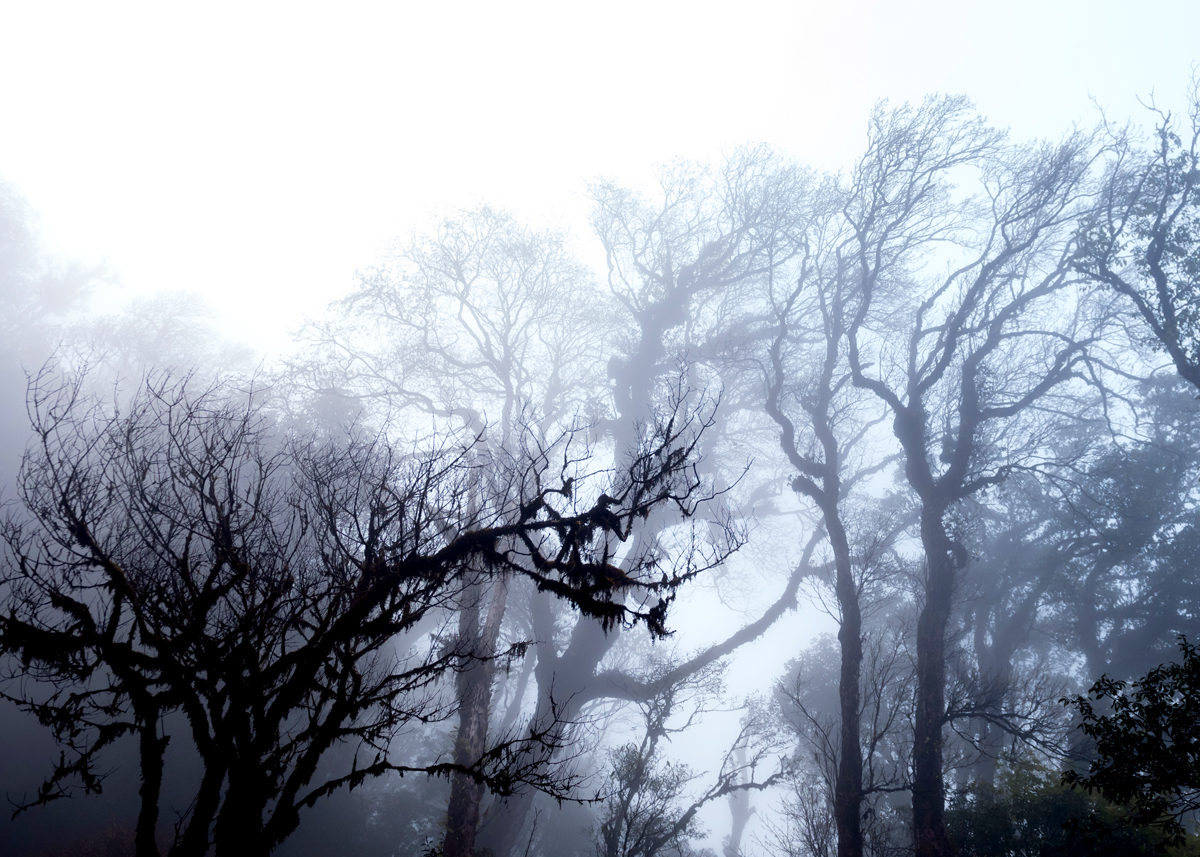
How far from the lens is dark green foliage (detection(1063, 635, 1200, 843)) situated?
6.14 metres

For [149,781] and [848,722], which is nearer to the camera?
[149,781]

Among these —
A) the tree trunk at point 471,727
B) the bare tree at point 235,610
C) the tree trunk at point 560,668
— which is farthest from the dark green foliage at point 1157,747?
the tree trunk at point 560,668

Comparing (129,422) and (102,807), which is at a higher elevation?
(129,422)

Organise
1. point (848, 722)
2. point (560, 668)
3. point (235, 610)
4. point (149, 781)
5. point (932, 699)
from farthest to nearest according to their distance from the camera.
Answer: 1. point (560, 668)
2. point (848, 722)
3. point (932, 699)
4. point (235, 610)
5. point (149, 781)

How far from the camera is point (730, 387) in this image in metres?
22.4

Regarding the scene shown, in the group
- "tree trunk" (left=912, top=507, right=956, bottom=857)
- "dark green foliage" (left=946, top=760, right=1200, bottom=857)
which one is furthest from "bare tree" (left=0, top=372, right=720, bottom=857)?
"dark green foliage" (left=946, top=760, right=1200, bottom=857)

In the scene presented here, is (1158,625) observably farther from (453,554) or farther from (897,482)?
(453,554)

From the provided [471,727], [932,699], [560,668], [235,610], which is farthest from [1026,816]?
[235,610]

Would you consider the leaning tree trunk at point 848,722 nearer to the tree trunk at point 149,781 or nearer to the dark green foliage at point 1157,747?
the dark green foliage at point 1157,747

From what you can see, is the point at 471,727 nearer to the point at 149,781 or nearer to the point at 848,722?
the point at 848,722

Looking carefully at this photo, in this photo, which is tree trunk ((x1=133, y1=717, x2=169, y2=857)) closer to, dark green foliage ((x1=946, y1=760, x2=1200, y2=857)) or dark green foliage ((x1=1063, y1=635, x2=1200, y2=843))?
dark green foliage ((x1=1063, y1=635, x2=1200, y2=843))

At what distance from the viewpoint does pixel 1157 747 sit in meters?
6.39

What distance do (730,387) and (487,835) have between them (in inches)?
635

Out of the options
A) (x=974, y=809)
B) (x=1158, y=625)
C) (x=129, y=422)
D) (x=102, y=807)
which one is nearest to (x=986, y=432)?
(x=1158, y=625)
